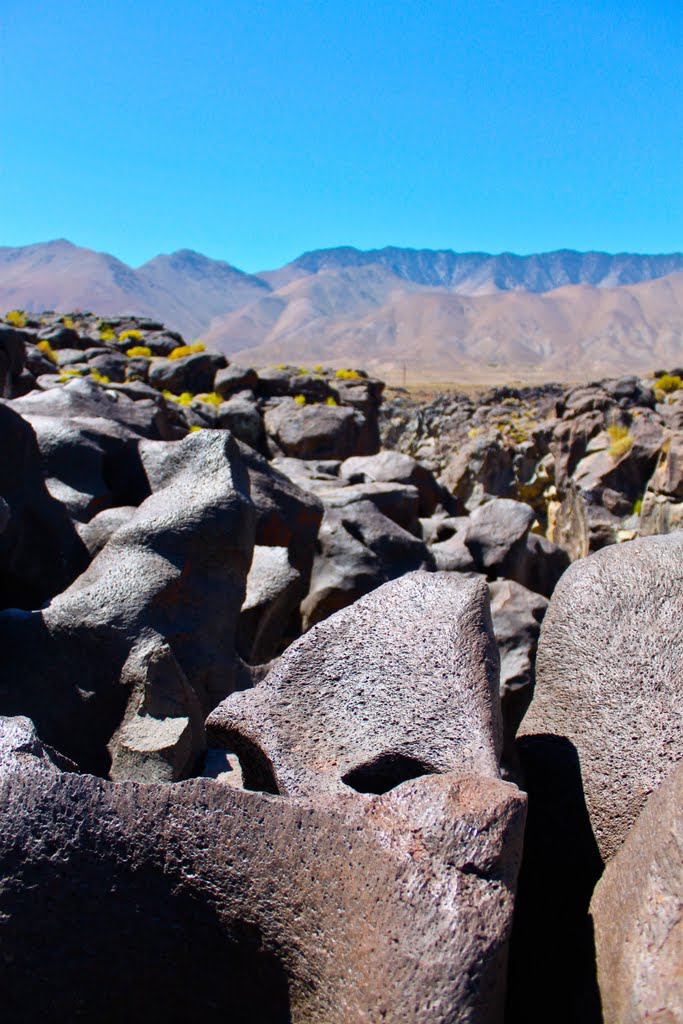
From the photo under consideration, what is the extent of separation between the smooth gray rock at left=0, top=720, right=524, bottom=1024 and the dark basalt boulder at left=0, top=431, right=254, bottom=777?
149cm

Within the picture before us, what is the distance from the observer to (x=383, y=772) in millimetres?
2986

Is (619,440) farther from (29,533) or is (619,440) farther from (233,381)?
(29,533)

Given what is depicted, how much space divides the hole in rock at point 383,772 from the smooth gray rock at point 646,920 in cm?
72

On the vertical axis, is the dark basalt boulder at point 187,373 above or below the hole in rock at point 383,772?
above

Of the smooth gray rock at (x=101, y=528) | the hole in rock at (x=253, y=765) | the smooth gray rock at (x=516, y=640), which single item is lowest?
the smooth gray rock at (x=516, y=640)

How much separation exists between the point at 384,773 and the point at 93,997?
1.11 meters

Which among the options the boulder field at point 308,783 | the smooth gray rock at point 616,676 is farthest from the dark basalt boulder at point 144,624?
the smooth gray rock at point 616,676

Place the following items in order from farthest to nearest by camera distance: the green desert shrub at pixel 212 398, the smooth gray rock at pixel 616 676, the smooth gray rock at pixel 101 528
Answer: the green desert shrub at pixel 212 398
the smooth gray rock at pixel 101 528
the smooth gray rock at pixel 616 676

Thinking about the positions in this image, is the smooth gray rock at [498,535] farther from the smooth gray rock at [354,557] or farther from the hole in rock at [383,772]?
the hole in rock at [383,772]

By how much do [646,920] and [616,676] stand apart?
1153 millimetres

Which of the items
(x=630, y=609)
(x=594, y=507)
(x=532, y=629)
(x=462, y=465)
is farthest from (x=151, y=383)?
(x=630, y=609)

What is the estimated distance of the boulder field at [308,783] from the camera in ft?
7.80

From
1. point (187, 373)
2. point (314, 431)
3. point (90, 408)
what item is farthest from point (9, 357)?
point (187, 373)

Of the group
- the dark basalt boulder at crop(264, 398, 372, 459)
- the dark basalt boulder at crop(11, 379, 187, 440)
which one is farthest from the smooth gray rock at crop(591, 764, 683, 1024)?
the dark basalt boulder at crop(264, 398, 372, 459)
